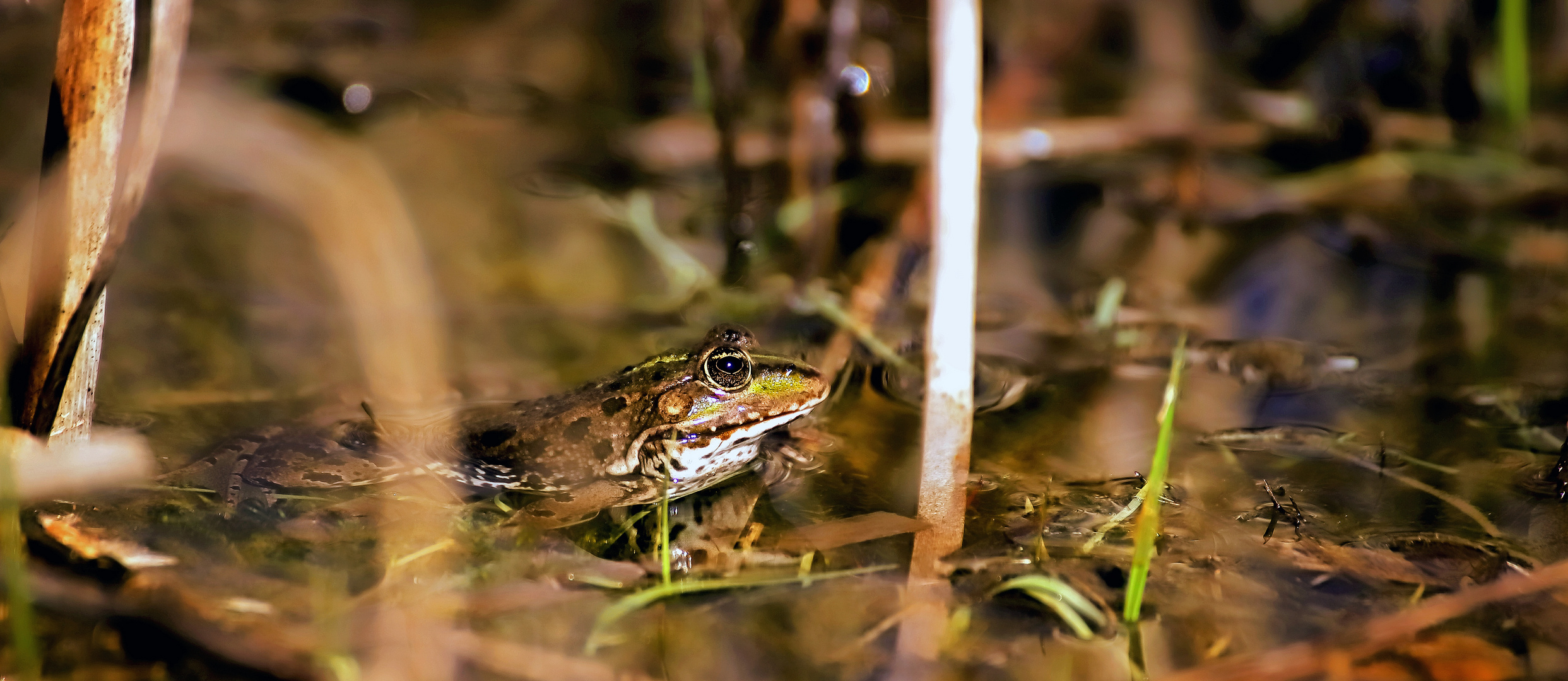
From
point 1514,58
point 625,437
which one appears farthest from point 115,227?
point 1514,58

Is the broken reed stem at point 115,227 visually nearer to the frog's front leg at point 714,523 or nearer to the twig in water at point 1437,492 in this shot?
the frog's front leg at point 714,523

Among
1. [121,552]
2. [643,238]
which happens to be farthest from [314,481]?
[643,238]

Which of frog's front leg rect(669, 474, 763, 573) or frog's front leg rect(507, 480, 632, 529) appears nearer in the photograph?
frog's front leg rect(669, 474, 763, 573)

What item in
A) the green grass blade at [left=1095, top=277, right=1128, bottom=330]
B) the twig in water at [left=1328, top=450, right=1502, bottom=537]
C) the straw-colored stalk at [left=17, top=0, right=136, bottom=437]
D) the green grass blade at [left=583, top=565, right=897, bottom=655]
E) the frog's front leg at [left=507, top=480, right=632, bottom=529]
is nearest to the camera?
the straw-colored stalk at [left=17, top=0, right=136, bottom=437]

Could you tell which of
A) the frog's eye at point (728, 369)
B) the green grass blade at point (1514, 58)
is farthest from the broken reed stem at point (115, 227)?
the green grass blade at point (1514, 58)

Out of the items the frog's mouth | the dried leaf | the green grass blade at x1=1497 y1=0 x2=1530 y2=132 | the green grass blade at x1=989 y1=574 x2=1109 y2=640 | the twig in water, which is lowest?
the twig in water

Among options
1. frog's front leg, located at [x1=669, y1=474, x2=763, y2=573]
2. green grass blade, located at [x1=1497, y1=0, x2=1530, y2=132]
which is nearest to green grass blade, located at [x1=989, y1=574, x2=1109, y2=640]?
frog's front leg, located at [x1=669, y1=474, x2=763, y2=573]

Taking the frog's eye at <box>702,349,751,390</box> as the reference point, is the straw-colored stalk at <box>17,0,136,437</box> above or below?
above

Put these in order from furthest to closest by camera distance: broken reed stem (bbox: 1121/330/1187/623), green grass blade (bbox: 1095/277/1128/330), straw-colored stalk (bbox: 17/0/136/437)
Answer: green grass blade (bbox: 1095/277/1128/330), straw-colored stalk (bbox: 17/0/136/437), broken reed stem (bbox: 1121/330/1187/623)

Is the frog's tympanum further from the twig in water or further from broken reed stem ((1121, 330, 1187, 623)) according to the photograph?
the twig in water
